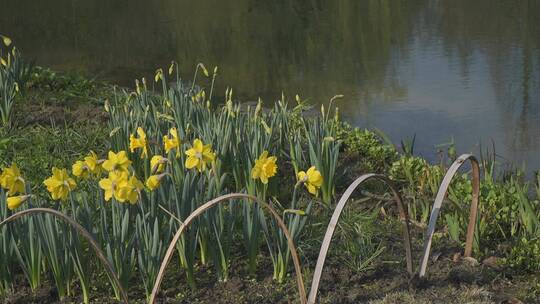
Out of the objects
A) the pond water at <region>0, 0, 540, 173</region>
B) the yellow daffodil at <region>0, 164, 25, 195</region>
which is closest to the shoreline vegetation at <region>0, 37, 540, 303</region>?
the yellow daffodil at <region>0, 164, 25, 195</region>

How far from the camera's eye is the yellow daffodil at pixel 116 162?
3.04 metres

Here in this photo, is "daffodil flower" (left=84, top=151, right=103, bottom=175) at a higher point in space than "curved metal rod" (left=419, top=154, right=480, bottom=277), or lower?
higher

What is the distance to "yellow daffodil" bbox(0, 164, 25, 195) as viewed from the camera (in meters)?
2.96

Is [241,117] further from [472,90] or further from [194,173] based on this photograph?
[472,90]

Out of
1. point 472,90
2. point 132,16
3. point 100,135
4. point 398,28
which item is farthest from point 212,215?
point 132,16

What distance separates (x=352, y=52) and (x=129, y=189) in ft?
20.8

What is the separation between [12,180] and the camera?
2.98m

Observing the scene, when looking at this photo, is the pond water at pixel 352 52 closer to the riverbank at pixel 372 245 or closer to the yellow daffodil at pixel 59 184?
the riverbank at pixel 372 245

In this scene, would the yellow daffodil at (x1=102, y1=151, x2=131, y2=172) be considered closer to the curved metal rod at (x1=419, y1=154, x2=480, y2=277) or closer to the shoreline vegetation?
the shoreline vegetation

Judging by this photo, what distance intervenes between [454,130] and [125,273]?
3.46 m

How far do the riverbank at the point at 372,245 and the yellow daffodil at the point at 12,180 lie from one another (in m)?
0.18

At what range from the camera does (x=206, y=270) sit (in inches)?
132

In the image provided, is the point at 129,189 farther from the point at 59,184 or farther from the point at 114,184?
the point at 59,184

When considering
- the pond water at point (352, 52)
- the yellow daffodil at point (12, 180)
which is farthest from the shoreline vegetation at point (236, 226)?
the pond water at point (352, 52)
